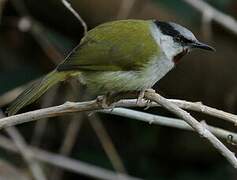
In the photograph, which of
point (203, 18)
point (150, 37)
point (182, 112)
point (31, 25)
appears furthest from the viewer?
point (31, 25)

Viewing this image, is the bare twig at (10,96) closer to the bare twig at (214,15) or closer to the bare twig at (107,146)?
the bare twig at (107,146)

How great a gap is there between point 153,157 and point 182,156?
23cm

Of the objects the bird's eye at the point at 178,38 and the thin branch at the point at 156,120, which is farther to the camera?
the bird's eye at the point at 178,38

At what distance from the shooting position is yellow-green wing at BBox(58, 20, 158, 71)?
3258mm

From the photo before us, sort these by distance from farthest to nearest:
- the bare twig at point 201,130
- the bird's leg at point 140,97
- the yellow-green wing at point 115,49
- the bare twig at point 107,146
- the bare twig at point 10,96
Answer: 1. the bare twig at point 107,146
2. the bare twig at point 10,96
3. the yellow-green wing at point 115,49
4. the bird's leg at point 140,97
5. the bare twig at point 201,130

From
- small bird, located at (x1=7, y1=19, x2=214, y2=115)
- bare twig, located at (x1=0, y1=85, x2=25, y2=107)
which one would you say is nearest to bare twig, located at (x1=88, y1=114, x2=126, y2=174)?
bare twig, located at (x1=0, y1=85, x2=25, y2=107)

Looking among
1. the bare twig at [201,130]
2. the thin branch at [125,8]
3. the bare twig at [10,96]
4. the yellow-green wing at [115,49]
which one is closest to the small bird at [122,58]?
the yellow-green wing at [115,49]

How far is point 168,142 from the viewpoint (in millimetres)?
5000

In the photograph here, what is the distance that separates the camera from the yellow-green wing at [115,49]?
3.26 metres

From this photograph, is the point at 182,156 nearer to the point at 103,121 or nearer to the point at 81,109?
the point at 103,121

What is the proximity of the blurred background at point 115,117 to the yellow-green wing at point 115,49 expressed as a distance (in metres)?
1.04

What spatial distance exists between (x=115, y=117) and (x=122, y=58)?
1.86m

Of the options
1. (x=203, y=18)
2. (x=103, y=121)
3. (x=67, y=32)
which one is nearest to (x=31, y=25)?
(x=67, y=32)

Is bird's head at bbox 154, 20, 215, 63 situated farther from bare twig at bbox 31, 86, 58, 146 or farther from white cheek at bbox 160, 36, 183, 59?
bare twig at bbox 31, 86, 58, 146
